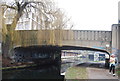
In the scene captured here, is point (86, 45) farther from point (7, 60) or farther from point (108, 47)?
point (7, 60)

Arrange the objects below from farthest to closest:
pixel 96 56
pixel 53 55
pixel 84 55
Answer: pixel 84 55 < pixel 96 56 < pixel 53 55

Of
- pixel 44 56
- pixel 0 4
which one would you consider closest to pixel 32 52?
pixel 44 56

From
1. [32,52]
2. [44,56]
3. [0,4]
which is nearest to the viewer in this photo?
[0,4]

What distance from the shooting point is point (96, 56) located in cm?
5719

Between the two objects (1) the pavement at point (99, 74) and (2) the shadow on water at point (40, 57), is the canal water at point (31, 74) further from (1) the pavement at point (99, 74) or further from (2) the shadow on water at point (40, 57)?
(1) the pavement at point (99, 74)

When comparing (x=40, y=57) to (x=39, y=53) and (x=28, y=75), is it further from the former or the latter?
(x=28, y=75)

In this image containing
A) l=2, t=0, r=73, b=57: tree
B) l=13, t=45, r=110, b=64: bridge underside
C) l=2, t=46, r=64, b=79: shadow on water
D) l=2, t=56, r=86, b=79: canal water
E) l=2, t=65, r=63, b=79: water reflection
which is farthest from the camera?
l=13, t=45, r=110, b=64: bridge underside

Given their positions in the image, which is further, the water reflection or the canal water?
the canal water

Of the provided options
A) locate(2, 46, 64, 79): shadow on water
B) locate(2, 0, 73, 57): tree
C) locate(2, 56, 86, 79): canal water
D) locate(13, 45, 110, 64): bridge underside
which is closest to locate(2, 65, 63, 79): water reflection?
locate(2, 56, 86, 79): canal water

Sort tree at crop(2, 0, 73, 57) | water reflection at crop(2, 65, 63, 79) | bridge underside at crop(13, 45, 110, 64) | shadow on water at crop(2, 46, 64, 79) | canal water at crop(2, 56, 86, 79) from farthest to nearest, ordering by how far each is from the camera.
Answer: bridge underside at crop(13, 45, 110, 64), shadow on water at crop(2, 46, 64, 79), tree at crop(2, 0, 73, 57), canal water at crop(2, 56, 86, 79), water reflection at crop(2, 65, 63, 79)

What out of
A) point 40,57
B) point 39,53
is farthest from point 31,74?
point 39,53

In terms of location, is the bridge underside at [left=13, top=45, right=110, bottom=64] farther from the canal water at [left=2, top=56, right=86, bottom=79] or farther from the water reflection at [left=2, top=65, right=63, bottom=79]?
the water reflection at [left=2, top=65, right=63, bottom=79]

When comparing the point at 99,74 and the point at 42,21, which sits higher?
the point at 42,21

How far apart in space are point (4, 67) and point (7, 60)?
1.31 meters
